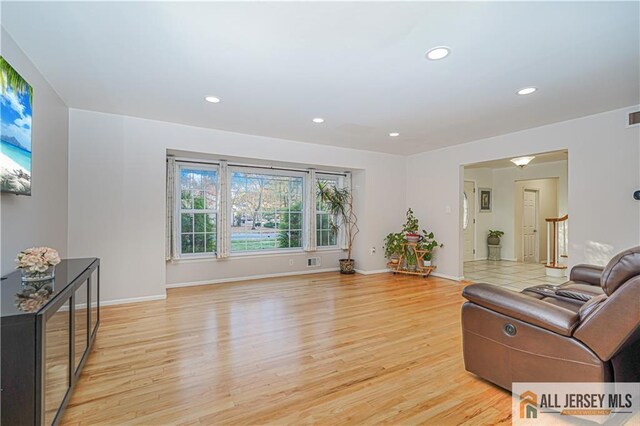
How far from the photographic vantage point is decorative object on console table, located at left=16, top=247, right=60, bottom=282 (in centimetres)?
186

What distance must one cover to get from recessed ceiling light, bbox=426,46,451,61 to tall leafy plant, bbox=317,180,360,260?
391 cm

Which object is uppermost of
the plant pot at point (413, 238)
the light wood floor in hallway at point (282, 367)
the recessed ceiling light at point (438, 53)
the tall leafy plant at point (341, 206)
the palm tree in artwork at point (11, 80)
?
the recessed ceiling light at point (438, 53)

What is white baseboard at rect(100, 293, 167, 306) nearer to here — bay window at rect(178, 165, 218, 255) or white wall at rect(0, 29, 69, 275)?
white wall at rect(0, 29, 69, 275)

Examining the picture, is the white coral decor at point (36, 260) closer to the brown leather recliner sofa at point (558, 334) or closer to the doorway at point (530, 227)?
the brown leather recliner sofa at point (558, 334)

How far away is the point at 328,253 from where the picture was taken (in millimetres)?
6285

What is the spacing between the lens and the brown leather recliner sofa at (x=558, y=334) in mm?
1518

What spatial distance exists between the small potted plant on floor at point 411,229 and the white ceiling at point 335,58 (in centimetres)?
250

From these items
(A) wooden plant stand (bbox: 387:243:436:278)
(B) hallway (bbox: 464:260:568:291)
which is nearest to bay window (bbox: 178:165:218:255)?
(A) wooden plant stand (bbox: 387:243:436:278)

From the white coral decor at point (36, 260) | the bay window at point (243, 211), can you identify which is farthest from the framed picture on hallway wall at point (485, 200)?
the white coral decor at point (36, 260)

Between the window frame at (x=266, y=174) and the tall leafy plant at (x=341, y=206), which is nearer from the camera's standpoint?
the window frame at (x=266, y=174)

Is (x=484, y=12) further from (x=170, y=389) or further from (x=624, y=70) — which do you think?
(x=170, y=389)

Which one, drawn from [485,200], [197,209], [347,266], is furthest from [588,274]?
[485,200]

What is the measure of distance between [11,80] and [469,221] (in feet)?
27.1

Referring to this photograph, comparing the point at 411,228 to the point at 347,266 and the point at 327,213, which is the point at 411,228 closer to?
the point at 347,266
